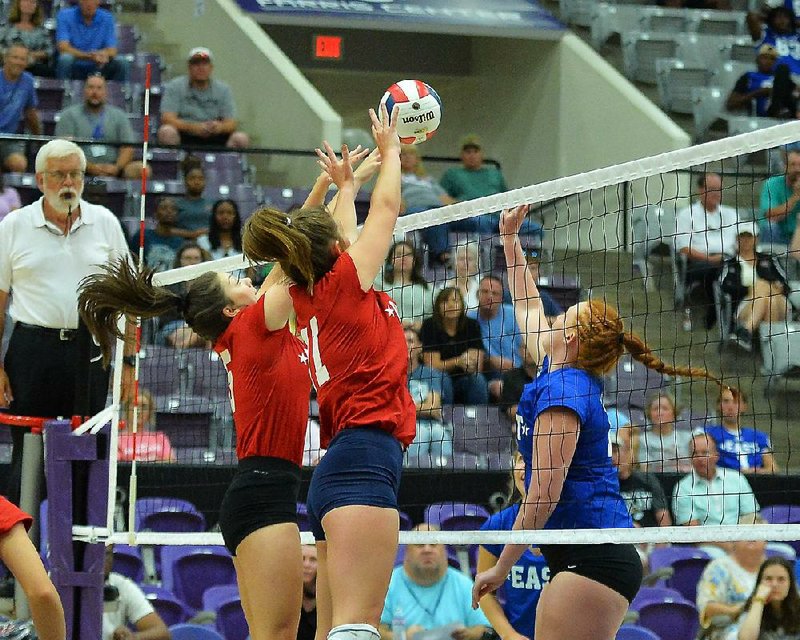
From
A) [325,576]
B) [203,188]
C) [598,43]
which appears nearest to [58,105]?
[203,188]

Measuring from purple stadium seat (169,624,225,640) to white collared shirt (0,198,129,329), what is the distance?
1.48 m

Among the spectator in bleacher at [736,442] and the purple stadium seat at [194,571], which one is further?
the spectator in bleacher at [736,442]

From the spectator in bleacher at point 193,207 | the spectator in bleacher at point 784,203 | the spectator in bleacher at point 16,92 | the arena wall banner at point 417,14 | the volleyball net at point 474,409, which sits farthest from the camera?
the arena wall banner at point 417,14

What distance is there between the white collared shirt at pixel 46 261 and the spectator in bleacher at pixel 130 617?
3.71ft

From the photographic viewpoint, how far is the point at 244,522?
477cm

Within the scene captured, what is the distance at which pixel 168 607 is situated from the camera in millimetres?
7066

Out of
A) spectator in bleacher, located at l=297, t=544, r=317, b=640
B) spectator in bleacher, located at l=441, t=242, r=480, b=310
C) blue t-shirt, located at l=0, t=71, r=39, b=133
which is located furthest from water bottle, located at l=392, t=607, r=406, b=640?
blue t-shirt, located at l=0, t=71, r=39, b=133

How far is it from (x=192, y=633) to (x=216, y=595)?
0.70 metres

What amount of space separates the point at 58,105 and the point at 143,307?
26.5 feet

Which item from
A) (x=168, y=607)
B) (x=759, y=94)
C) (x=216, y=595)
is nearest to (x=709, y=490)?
(x=216, y=595)

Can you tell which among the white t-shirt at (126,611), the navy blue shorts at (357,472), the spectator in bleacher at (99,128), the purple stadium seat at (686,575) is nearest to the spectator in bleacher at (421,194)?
the spectator in bleacher at (99,128)

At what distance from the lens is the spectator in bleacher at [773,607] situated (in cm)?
723

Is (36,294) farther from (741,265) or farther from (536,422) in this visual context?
(741,265)

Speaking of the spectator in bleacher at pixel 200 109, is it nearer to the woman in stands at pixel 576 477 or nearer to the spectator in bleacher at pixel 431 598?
the spectator in bleacher at pixel 431 598
